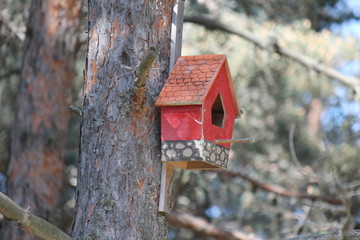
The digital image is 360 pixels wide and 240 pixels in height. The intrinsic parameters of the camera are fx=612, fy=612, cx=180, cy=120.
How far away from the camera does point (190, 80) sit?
2.57 metres

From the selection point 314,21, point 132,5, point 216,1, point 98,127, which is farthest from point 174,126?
point 314,21

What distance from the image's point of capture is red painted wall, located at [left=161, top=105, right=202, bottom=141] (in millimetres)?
2516

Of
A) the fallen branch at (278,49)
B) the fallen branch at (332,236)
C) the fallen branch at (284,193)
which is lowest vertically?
the fallen branch at (332,236)

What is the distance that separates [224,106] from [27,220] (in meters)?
1.08

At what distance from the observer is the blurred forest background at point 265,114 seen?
604 cm

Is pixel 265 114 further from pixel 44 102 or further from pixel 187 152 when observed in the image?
pixel 187 152

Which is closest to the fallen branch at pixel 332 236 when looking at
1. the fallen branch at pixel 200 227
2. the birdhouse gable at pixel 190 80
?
the birdhouse gable at pixel 190 80

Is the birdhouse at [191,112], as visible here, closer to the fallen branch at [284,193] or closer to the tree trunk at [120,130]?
the tree trunk at [120,130]

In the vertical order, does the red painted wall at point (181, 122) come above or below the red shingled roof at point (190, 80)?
below

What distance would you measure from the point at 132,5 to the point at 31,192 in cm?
320

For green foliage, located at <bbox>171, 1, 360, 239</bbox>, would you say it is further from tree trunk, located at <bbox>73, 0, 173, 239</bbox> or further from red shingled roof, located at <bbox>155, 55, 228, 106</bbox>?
tree trunk, located at <bbox>73, 0, 173, 239</bbox>

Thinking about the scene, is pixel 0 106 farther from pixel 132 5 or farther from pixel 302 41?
pixel 132 5

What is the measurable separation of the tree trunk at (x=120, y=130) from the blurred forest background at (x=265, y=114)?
2.15 meters

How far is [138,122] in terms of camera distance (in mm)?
2488
